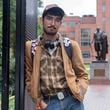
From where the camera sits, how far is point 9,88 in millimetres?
3529

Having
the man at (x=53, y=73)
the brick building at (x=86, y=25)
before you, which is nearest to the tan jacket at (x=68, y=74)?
the man at (x=53, y=73)

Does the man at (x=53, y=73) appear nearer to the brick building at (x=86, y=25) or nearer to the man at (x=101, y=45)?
the man at (x=101, y=45)

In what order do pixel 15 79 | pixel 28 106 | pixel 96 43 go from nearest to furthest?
1. pixel 15 79
2. pixel 28 106
3. pixel 96 43

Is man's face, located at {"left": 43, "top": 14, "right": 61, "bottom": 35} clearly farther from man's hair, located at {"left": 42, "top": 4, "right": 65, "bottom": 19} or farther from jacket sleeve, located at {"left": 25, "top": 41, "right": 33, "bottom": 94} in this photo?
jacket sleeve, located at {"left": 25, "top": 41, "right": 33, "bottom": 94}

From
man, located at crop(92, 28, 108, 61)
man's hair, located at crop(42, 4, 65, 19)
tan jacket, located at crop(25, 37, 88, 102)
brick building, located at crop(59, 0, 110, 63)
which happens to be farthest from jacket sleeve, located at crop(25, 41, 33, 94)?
brick building, located at crop(59, 0, 110, 63)

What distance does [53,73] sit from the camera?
325 centimetres

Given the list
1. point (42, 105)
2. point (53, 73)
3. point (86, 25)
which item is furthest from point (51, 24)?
point (86, 25)

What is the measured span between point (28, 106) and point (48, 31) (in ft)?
3.17

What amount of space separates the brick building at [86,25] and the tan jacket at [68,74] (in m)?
56.6

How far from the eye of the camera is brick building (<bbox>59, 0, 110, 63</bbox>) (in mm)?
63156

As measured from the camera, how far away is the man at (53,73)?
325 centimetres

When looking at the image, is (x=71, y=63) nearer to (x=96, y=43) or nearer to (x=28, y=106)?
(x=28, y=106)

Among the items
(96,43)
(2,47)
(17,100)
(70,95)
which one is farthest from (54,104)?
(96,43)

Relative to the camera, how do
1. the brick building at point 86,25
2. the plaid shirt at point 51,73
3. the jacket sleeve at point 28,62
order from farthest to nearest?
the brick building at point 86,25
the jacket sleeve at point 28,62
the plaid shirt at point 51,73
